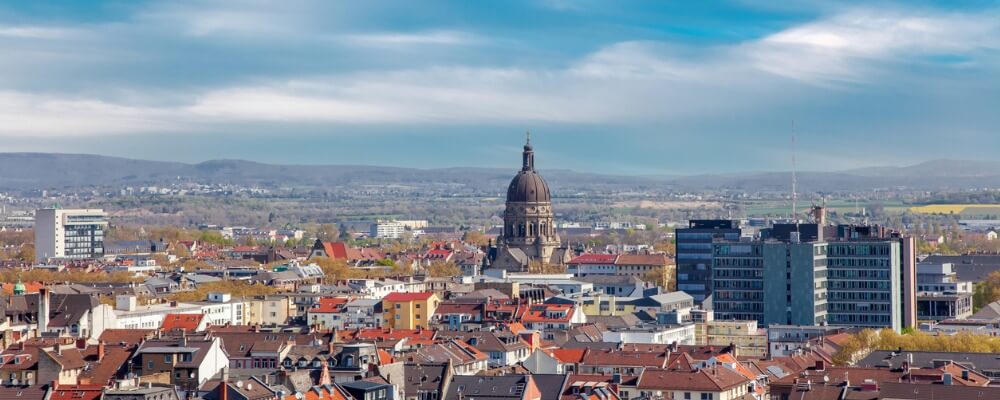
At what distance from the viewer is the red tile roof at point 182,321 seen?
116000mm

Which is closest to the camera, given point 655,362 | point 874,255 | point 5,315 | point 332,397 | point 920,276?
point 332,397

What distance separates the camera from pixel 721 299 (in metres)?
139

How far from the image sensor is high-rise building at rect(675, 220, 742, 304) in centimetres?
15375

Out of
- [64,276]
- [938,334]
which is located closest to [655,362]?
[938,334]

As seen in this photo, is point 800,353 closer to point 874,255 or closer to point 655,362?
point 655,362

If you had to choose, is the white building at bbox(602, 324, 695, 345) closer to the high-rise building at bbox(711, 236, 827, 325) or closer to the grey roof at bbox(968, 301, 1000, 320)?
the high-rise building at bbox(711, 236, 827, 325)

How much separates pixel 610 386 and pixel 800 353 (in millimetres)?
23527

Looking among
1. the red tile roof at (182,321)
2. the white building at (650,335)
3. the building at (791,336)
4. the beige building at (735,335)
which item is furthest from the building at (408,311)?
the building at (791,336)

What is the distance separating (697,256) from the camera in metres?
156

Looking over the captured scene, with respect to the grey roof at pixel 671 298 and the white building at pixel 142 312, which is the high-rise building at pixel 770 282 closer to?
the grey roof at pixel 671 298

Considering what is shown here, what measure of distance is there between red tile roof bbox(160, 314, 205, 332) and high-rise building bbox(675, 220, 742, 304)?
4698cm

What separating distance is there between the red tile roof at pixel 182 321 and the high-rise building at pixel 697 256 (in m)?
47.0

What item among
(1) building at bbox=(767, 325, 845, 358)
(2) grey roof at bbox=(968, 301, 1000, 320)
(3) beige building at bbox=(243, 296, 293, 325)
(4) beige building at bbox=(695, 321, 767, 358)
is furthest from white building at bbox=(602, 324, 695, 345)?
(3) beige building at bbox=(243, 296, 293, 325)

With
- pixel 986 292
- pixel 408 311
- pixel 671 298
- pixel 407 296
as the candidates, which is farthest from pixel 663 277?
pixel 408 311
